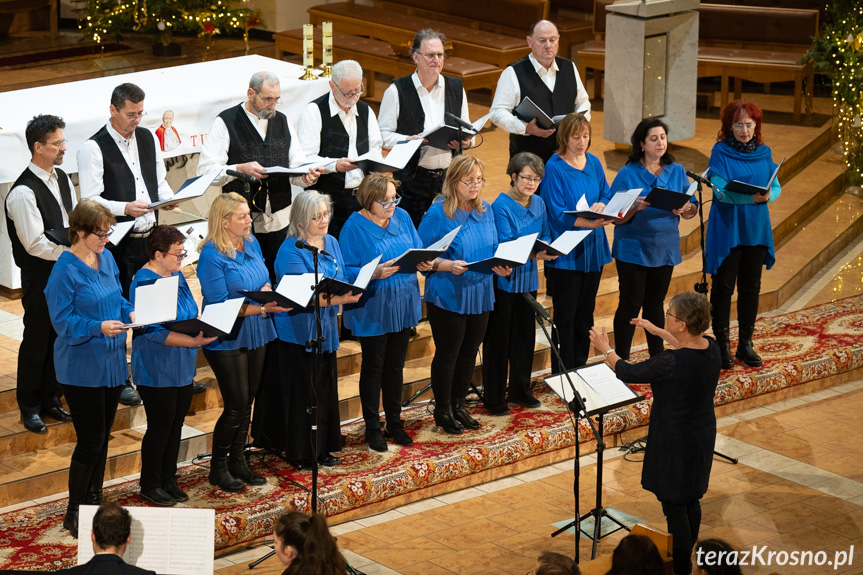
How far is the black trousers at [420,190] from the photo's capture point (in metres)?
7.02

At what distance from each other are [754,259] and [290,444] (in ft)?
9.81

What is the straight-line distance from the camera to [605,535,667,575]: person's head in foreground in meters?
4.09

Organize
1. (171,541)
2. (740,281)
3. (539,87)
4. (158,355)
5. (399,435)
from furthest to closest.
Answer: (740,281) → (539,87) → (399,435) → (158,355) → (171,541)

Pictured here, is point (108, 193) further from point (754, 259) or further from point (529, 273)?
point (754, 259)

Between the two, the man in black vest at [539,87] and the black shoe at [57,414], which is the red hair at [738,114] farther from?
the black shoe at [57,414]

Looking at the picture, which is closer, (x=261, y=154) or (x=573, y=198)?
(x=261, y=154)

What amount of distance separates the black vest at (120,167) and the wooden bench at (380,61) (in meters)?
5.28

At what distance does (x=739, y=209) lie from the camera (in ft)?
23.5

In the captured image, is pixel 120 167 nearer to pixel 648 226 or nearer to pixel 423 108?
pixel 423 108

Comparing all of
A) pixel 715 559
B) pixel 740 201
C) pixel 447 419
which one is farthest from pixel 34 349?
pixel 740 201

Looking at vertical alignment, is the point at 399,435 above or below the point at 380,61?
below

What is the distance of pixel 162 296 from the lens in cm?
509

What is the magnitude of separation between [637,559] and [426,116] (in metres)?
3.40


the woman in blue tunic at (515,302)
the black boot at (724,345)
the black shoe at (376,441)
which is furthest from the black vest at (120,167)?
the black boot at (724,345)
